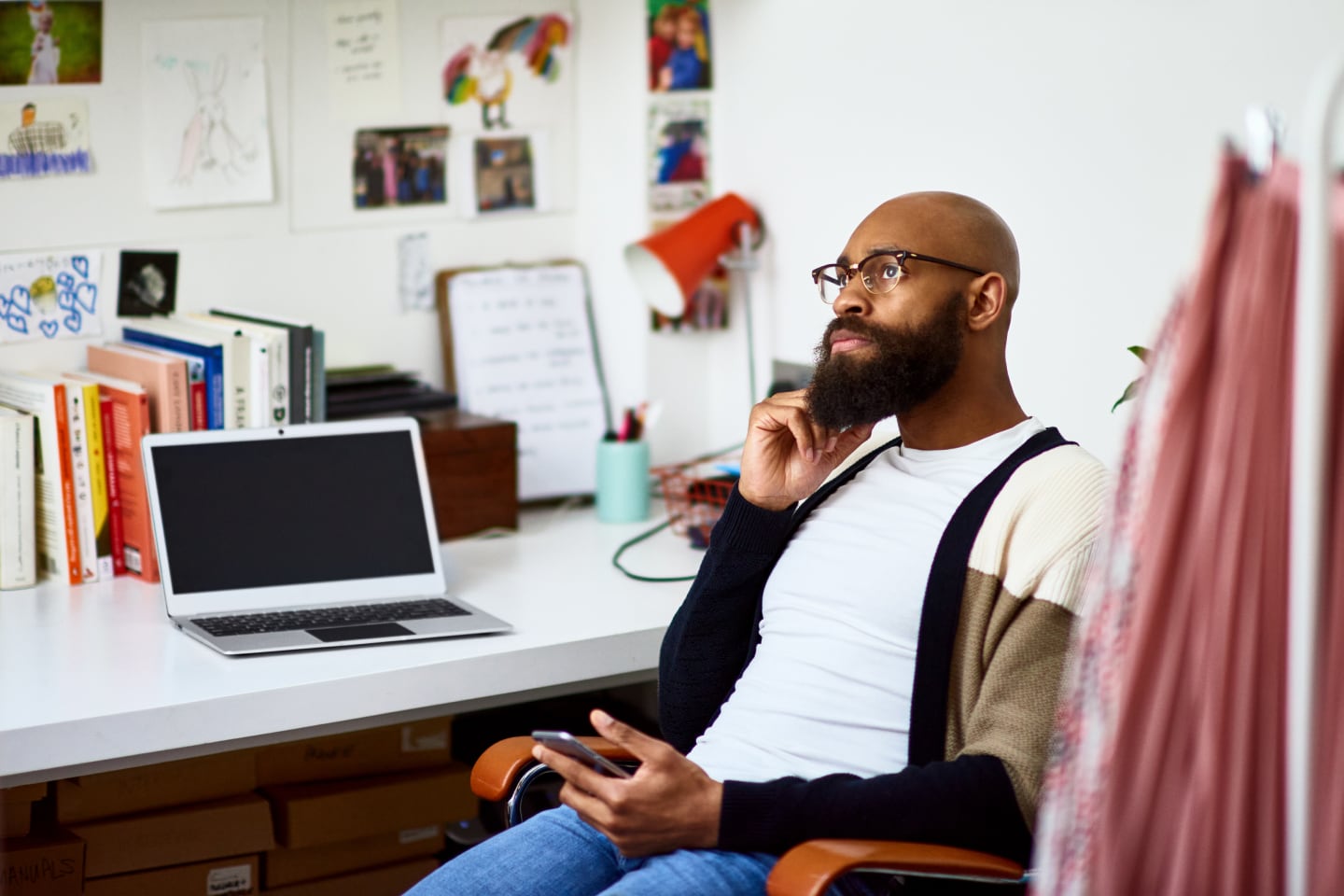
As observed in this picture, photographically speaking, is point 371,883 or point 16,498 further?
point 371,883

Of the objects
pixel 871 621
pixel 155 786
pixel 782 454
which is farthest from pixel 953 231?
pixel 155 786

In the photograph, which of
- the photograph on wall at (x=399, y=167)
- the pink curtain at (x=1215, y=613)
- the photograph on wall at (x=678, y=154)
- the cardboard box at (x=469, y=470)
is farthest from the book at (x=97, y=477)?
the pink curtain at (x=1215, y=613)

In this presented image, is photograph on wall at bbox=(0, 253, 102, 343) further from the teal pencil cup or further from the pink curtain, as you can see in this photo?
the pink curtain

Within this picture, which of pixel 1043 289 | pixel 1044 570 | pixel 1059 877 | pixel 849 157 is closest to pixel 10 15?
pixel 849 157

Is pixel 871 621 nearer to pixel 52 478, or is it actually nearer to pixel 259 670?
pixel 259 670

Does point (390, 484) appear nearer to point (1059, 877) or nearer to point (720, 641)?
point (720, 641)

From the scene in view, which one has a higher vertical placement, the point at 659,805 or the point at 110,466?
the point at 110,466

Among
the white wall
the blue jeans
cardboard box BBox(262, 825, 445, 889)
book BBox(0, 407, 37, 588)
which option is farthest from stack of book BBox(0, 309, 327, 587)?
the blue jeans

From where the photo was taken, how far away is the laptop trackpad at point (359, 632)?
1.85 m

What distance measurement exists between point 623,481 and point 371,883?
0.76 metres

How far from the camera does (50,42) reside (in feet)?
7.32

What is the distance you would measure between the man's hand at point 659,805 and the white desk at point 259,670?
0.39m

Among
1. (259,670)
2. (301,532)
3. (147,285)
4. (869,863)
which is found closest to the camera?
(869,863)

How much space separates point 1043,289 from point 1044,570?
0.73m
